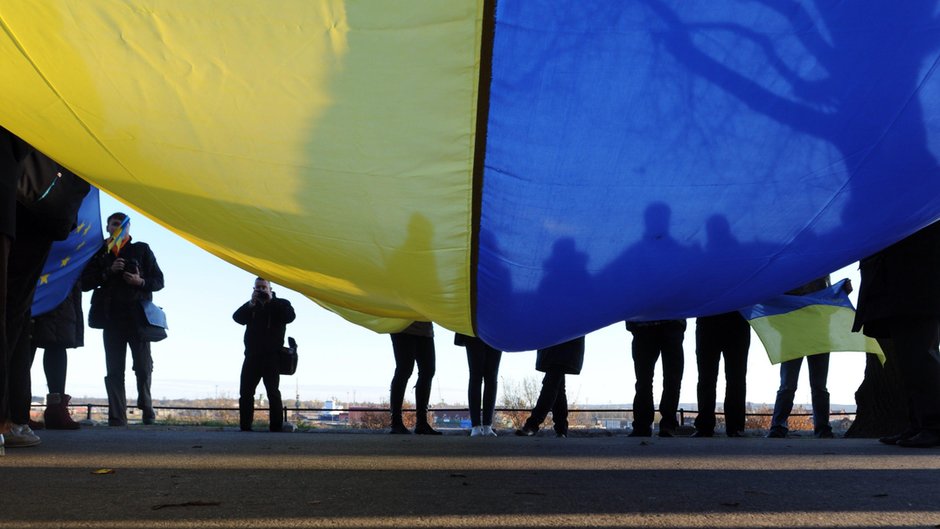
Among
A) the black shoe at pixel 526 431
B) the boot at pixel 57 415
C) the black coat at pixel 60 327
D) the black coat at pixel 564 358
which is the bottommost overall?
the black shoe at pixel 526 431

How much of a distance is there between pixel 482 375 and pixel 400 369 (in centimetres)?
64

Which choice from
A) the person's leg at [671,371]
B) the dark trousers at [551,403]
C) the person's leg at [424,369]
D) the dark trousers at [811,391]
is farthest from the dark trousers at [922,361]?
the person's leg at [424,369]

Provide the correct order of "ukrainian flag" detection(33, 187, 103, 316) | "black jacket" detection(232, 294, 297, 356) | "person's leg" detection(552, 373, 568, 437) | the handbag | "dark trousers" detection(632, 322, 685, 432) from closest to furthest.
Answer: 1. "ukrainian flag" detection(33, 187, 103, 316)
2. "dark trousers" detection(632, 322, 685, 432)
3. "person's leg" detection(552, 373, 568, 437)
4. the handbag
5. "black jacket" detection(232, 294, 297, 356)

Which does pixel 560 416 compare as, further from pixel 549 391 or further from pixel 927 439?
pixel 927 439

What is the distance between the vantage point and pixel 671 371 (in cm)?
652

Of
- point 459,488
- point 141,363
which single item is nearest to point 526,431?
point 141,363

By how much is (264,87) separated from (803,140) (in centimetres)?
172

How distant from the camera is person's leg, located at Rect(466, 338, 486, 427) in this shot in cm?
680

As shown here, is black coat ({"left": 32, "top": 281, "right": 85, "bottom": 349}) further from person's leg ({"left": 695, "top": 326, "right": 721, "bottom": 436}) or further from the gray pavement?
person's leg ({"left": 695, "top": 326, "right": 721, "bottom": 436})

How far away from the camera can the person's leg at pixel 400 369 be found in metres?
6.90

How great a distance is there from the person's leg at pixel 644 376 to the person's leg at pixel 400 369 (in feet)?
5.62

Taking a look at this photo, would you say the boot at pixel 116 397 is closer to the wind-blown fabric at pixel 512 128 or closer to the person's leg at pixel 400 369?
the person's leg at pixel 400 369

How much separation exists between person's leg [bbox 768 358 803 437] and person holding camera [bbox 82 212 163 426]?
5031 millimetres

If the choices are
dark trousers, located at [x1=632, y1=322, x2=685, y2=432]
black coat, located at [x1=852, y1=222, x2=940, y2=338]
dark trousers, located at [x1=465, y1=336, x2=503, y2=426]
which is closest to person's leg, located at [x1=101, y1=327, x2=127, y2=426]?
dark trousers, located at [x1=465, y1=336, x2=503, y2=426]
